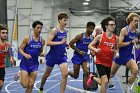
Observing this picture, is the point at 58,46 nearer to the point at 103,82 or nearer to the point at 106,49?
the point at 106,49

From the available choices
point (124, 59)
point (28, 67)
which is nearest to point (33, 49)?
point (28, 67)

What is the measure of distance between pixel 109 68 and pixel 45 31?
3314 centimetres

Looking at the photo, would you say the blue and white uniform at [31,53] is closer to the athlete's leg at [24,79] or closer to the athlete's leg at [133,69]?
the athlete's leg at [24,79]

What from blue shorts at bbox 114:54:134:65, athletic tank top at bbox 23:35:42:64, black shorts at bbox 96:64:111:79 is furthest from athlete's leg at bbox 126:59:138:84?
athletic tank top at bbox 23:35:42:64

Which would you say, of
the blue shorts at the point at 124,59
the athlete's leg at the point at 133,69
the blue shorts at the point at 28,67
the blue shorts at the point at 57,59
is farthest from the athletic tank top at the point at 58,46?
the athlete's leg at the point at 133,69

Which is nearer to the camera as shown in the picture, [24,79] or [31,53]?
[24,79]

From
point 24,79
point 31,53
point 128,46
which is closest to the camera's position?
point 24,79

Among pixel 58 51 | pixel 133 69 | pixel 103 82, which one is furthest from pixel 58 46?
pixel 133 69

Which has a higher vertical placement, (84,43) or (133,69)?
(84,43)

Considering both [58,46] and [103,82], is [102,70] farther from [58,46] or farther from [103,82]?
[58,46]

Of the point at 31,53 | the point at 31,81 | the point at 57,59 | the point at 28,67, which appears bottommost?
the point at 31,81

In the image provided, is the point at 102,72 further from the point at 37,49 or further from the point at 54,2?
the point at 54,2

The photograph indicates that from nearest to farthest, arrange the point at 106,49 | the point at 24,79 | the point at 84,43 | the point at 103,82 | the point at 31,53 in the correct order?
the point at 103,82, the point at 106,49, the point at 24,79, the point at 31,53, the point at 84,43

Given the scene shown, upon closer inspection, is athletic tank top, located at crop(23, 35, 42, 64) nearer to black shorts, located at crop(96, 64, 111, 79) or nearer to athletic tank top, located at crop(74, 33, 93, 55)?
black shorts, located at crop(96, 64, 111, 79)
